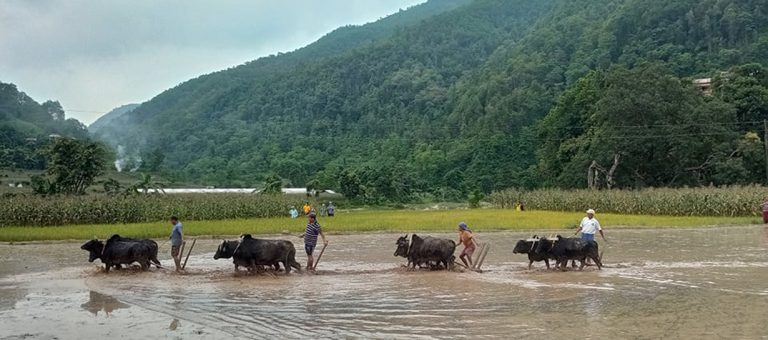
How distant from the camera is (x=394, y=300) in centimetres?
1508

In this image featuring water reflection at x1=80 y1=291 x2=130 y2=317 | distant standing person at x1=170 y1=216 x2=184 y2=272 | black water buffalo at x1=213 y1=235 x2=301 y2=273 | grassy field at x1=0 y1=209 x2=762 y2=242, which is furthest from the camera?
grassy field at x1=0 y1=209 x2=762 y2=242

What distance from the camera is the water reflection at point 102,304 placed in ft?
46.2

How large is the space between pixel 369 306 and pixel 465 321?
2473 millimetres

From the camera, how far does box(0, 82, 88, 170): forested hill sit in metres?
81.8

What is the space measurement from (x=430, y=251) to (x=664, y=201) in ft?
115

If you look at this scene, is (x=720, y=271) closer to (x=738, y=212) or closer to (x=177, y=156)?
(x=738, y=212)

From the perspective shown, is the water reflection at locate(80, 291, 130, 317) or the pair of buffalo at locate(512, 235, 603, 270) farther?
the pair of buffalo at locate(512, 235, 603, 270)

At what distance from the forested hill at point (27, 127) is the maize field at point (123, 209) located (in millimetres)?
35205

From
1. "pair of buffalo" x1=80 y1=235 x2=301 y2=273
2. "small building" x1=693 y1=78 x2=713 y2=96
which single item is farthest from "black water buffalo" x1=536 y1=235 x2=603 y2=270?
"small building" x1=693 y1=78 x2=713 y2=96

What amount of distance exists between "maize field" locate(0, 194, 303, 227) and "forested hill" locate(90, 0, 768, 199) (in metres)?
25.8

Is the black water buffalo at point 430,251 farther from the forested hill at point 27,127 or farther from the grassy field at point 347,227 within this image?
the forested hill at point 27,127

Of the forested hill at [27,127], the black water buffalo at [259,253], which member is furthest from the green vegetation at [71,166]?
the black water buffalo at [259,253]

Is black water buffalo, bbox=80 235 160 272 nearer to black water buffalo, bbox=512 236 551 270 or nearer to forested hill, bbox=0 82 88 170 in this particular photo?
black water buffalo, bbox=512 236 551 270

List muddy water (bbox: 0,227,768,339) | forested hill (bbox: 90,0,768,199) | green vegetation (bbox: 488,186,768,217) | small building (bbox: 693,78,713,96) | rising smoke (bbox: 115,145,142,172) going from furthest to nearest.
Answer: rising smoke (bbox: 115,145,142,172)
small building (bbox: 693,78,713,96)
forested hill (bbox: 90,0,768,199)
green vegetation (bbox: 488,186,768,217)
muddy water (bbox: 0,227,768,339)
